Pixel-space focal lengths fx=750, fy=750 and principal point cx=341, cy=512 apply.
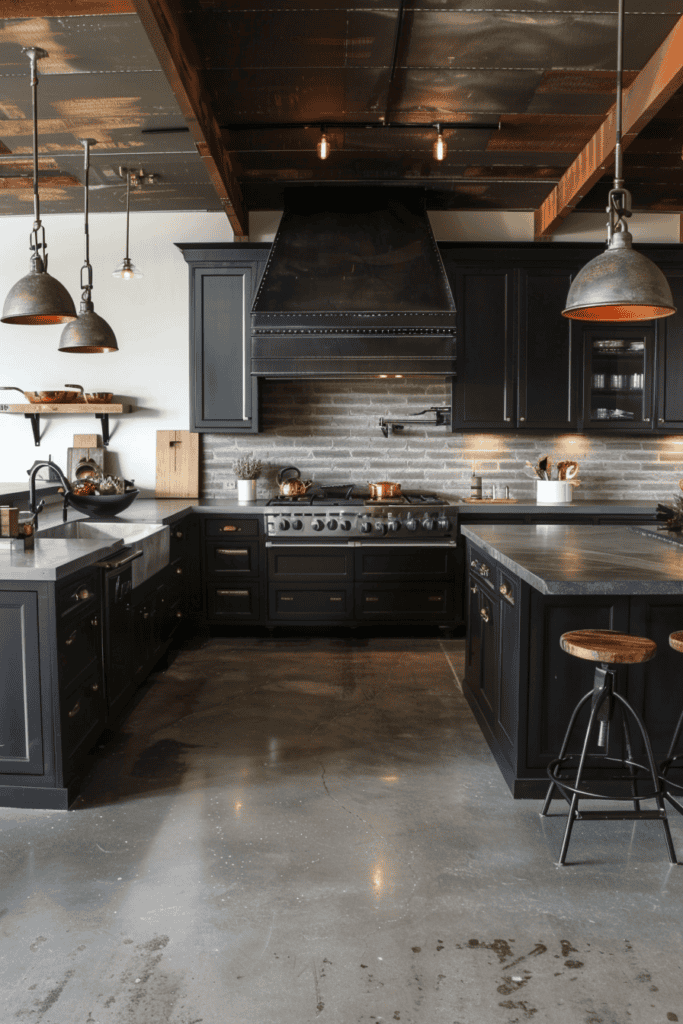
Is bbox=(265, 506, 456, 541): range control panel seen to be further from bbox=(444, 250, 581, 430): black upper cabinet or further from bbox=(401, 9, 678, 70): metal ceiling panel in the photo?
bbox=(401, 9, 678, 70): metal ceiling panel

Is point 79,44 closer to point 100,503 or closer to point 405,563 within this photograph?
point 100,503

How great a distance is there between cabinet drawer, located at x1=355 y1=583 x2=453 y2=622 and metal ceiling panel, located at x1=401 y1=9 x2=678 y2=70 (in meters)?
3.12

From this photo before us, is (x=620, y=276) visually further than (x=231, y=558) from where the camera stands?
No

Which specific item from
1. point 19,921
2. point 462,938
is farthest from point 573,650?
point 19,921

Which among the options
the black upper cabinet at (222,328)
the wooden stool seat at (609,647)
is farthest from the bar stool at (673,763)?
the black upper cabinet at (222,328)

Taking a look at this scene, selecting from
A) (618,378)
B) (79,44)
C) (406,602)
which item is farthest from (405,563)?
(79,44)

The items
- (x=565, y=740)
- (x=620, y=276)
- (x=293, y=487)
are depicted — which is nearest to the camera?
(x=620, y=276)

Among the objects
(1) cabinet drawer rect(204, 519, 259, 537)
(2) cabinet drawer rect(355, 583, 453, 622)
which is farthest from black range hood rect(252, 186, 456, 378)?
(2) cabinet drawer rect(355, 583, 453, 622)

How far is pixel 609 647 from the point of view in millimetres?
2447

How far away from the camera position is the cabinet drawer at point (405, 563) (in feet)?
17.0

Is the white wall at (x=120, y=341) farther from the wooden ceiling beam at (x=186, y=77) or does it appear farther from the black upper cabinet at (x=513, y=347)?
the black upper cabinet at (x=513, y=347)

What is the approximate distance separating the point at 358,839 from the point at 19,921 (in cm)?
109

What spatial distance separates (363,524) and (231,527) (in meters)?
0.93

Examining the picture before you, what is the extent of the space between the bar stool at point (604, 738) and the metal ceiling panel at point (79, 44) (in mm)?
2985
